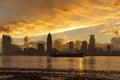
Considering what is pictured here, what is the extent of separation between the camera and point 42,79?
92.6 metres

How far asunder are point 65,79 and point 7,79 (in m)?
17.6

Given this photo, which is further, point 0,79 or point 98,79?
point 98,79

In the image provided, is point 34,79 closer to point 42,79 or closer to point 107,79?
point 42,79

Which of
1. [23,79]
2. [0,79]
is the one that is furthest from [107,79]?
[0,79]

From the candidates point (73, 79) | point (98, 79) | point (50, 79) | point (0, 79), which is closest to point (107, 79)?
point (98, 79)

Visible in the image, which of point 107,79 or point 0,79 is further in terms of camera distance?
point 107,79

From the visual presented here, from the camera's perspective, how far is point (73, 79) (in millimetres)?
94250

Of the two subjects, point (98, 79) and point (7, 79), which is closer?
point (7, 79)

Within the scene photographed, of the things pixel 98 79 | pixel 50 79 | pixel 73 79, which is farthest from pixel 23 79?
pixel 98 79

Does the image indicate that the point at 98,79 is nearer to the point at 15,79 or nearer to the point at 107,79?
the point at 107,79

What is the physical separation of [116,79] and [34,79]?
2582 centimetres

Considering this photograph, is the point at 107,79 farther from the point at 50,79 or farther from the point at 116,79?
the point at 50,79

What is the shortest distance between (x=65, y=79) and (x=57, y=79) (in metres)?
2.53

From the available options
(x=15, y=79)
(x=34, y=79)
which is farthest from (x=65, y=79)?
(x=15, y=79)
